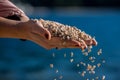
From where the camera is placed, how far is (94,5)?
5801mm

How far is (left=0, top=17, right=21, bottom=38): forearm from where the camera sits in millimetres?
1784

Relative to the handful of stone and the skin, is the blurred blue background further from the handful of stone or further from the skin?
the skin

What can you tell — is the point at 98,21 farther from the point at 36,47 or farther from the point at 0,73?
the point at 0,73

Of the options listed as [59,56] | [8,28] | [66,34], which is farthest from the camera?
[59,56]

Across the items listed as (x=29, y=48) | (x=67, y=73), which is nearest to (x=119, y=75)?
(x=67, y=73)

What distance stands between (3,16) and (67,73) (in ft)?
6.14

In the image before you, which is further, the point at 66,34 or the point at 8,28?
the point at 66,34

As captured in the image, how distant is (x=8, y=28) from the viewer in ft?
5.87

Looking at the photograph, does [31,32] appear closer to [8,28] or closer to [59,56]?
[8,28]

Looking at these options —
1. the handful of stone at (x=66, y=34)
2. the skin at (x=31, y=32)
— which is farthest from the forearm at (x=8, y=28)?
the handful of stone at (x=66, y=34)

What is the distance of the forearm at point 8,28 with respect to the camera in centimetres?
178

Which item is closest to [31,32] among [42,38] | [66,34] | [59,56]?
[42,38]

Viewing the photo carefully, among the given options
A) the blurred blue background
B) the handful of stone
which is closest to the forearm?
the handful of stone

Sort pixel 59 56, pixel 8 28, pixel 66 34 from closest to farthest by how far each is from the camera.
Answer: pixel 8 28 < pixel 66 34 < pixel 59 56
